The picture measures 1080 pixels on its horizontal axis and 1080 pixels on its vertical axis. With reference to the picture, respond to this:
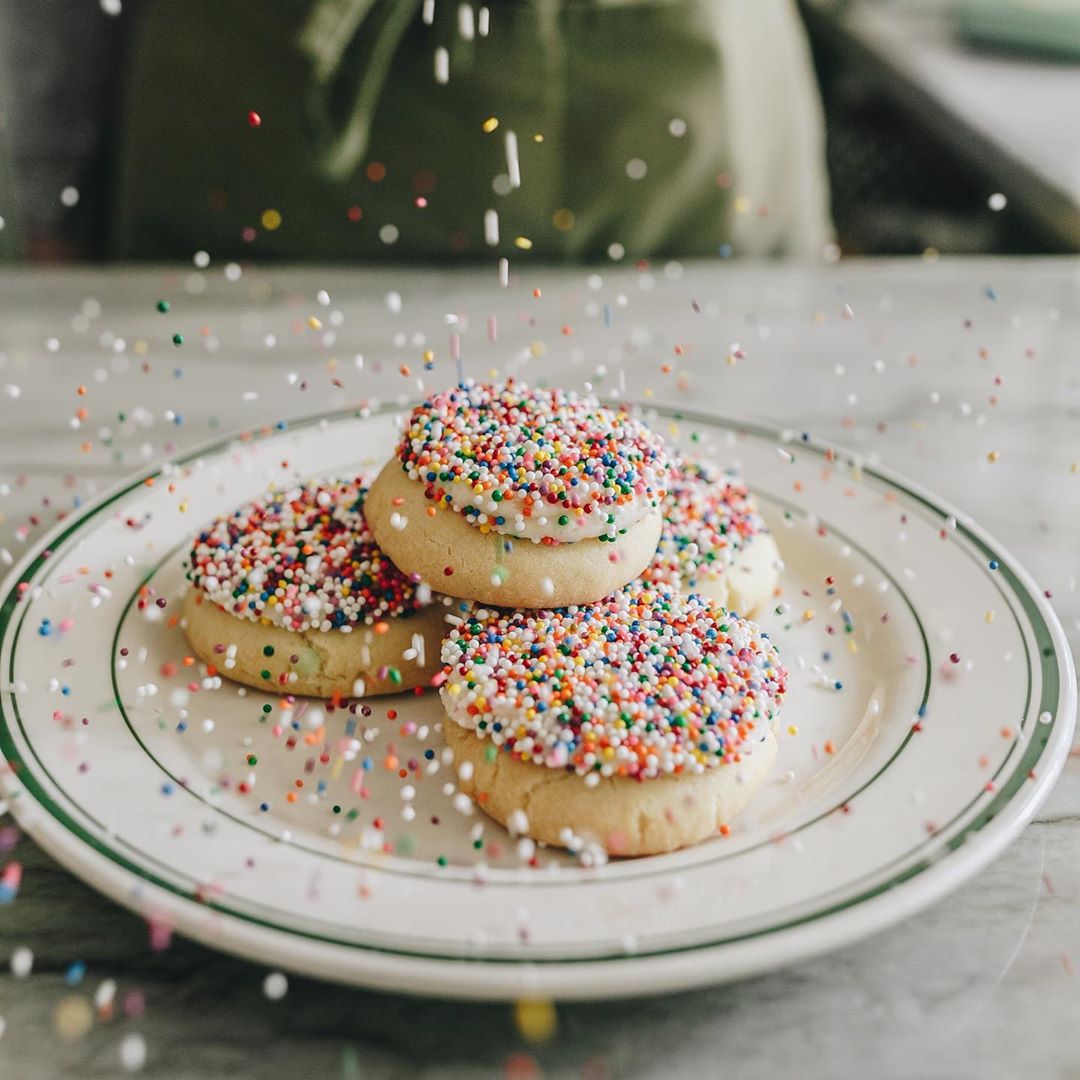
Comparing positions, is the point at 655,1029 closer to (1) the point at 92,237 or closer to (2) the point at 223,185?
(2) the point at 223,185

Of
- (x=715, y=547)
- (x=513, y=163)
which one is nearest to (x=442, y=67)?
(x=513, y=163)

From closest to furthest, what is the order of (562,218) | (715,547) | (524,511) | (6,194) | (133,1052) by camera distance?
(133,1052)
(524,511)
(715,547)
(562,218)
(6,194)

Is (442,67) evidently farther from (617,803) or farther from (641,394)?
(617,803)

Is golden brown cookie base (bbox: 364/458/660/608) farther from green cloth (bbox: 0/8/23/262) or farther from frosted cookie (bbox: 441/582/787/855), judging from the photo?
green cloth (bbox: 0/8/23/262)

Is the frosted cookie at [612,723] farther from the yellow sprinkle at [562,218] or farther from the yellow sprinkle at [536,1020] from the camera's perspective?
the yellow sprinkle at [562,218]

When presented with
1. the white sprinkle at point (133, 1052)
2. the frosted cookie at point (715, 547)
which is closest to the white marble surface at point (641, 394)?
the white sprinkle at point (133, 1052)

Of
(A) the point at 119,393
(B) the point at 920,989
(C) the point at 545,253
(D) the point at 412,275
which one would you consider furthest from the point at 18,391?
(B) the point at 920,989
